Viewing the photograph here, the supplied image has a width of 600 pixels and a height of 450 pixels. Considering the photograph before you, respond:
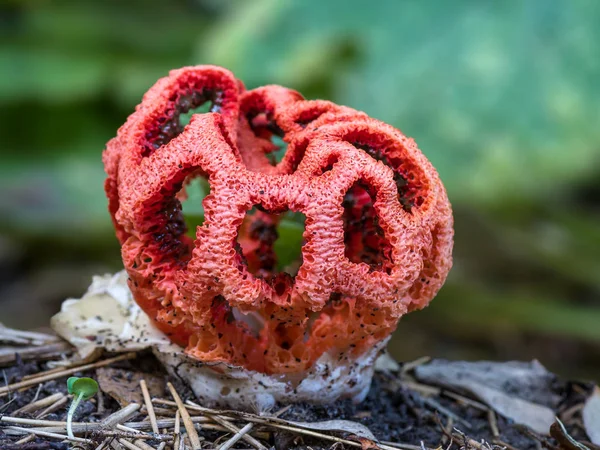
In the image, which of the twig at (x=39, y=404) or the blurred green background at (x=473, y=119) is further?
the blurred green background at (x=473, y=119)

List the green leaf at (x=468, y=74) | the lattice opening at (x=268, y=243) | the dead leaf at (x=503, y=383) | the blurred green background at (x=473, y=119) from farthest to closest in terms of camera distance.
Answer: the green leaf at (x=468, y=74)
the blurred green background at (x=473, y=119)
the dead leaf at (x=503, y=383)
the lattice opening at (x=268, y=243)

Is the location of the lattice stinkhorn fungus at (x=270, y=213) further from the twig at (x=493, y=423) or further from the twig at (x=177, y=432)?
the twig at (x=493, y=423)

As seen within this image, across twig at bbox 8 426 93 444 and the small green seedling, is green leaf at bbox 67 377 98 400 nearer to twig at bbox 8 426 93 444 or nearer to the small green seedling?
the small green seedling

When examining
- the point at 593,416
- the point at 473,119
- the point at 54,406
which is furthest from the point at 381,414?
the point at 473,119

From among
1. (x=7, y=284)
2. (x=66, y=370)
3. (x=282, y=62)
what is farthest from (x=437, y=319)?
(x=7, y=284)

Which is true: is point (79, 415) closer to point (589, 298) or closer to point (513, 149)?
point (513, 149)

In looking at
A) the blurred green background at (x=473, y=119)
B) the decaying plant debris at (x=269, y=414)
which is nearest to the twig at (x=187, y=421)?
the decaying plant debris at (x=269, y=414)

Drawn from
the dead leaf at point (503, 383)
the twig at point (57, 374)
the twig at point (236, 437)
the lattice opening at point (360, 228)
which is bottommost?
the dead leaf at point (503, 383)

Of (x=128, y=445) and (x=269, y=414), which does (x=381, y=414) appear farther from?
(x=128, y=445)
